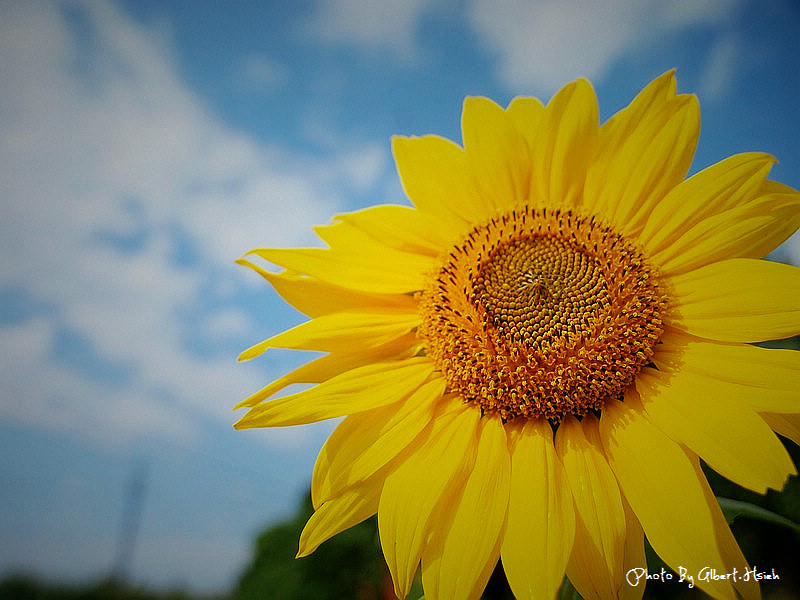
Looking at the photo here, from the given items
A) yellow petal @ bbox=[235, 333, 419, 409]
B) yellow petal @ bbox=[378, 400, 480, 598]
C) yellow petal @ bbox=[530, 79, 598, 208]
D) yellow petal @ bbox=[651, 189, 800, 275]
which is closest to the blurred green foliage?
yellow petal @ bbox=[235, 333, 419, 409]

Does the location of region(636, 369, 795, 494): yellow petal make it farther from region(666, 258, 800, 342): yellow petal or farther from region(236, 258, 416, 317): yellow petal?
region(236, 258, 416, 317): yellow petal

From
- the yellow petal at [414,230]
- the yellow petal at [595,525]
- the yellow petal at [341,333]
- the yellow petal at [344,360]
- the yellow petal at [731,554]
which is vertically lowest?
the yellow petal at [731,554]

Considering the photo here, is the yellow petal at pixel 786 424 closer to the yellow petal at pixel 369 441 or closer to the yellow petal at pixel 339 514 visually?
the yellow petal at pixel 369 441

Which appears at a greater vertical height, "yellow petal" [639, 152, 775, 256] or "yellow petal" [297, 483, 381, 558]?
"yellow petal" [639, 152, 775, 256]

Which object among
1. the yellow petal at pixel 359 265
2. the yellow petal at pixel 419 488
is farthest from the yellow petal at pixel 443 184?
the yellow petal at pixel 419 488

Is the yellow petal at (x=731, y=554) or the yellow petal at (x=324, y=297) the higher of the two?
the yellow petal at (x=324, y=297)

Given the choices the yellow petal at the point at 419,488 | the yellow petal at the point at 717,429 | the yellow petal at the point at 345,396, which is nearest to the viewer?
the yellow petal at the point at 717,429

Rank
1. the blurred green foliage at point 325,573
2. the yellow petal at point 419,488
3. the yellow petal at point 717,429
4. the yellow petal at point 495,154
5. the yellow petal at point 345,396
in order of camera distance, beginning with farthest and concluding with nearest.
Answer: the blurred green foliage at point 325,573
the yellow petal at point 495,154
the yellow petal at point 345,396
the yellow petal at point 419,488
the yellow petal at point 717,429
